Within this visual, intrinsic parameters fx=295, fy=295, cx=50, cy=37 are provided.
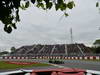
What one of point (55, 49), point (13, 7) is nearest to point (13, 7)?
point (13, 7)

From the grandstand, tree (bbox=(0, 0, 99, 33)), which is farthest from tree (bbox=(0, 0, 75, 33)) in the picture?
the grandstand

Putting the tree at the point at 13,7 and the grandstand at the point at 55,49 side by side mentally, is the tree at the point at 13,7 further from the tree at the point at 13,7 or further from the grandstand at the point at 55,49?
the grandstand at the point at 55,49

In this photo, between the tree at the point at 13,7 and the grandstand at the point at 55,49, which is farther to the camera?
the grandstand at the point at 55,49

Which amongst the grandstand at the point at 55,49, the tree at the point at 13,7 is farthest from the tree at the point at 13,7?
the grandstand at the point at 55,49

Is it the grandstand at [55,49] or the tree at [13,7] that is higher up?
the grandstand at [55,49]

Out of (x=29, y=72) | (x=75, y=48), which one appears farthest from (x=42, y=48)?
(x=29, y=72)

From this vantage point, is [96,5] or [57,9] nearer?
[57,9]

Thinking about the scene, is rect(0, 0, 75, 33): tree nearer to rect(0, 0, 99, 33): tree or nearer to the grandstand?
rect(0, 0, 99, 33): tree

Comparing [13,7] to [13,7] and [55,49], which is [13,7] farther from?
[55,49]

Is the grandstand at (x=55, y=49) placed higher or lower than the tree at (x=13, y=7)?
higher

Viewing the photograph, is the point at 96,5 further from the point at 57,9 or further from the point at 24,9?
the point at 24,9

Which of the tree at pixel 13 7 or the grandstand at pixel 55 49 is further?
the grandstand at pixel 55 49

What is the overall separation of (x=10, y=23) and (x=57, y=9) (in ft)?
2.07

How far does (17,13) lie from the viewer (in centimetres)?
348
